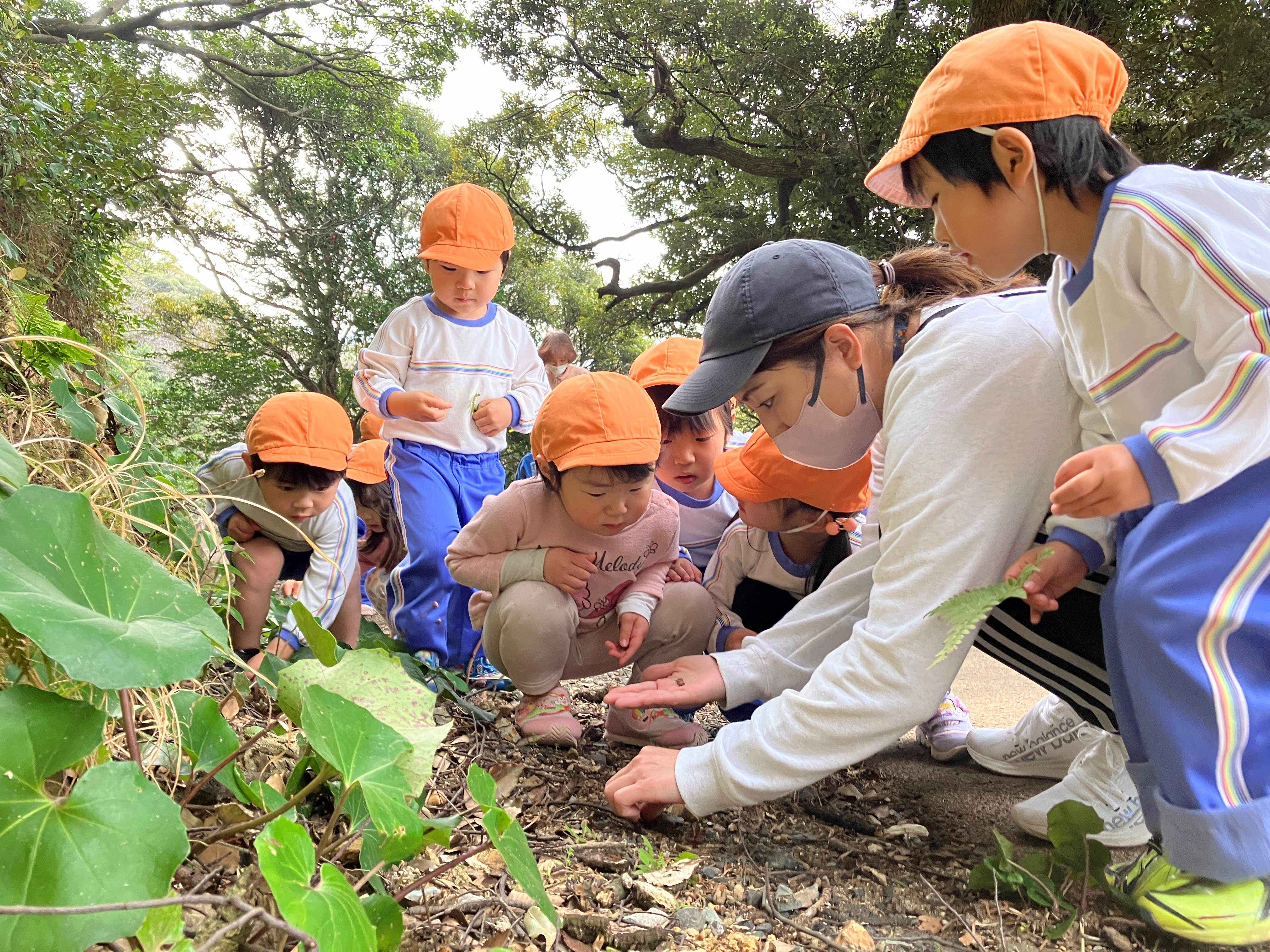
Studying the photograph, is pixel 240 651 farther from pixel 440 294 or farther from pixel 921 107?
pixel 921 107

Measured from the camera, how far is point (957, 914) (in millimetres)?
1360

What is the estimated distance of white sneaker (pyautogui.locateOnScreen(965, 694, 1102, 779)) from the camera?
79.6 inches

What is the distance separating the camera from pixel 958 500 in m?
1.33

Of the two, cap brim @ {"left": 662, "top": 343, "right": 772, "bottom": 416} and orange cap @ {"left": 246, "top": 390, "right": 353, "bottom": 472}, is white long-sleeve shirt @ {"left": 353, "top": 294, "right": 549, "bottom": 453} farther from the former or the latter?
cap brim @ {"left": 662, "top": 343, "right": 772, "bottom": 416}

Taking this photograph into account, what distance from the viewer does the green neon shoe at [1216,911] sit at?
1.13 metres

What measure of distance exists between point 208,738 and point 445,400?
2.30 m

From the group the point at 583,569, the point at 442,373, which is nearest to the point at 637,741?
the point at 583,569

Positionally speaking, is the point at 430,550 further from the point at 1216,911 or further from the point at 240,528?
the point at 1216,911

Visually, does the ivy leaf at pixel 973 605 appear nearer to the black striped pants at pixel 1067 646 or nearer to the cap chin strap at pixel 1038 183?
the black striped pants at pixel 1067 646

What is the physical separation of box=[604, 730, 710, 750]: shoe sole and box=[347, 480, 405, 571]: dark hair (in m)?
2.01

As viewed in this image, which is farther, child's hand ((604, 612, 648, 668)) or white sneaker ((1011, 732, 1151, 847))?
child's hand ((604, 612, 648, 668))

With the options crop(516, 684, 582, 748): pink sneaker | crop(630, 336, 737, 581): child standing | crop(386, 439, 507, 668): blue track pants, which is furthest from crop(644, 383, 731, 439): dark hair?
crop(516, 684, 582, 748): pink sneaker

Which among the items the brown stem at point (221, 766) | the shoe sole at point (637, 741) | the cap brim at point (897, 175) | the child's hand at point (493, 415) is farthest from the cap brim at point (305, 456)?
the cap brim at point (897, 175)

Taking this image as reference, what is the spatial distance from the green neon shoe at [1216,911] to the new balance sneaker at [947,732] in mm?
1003
